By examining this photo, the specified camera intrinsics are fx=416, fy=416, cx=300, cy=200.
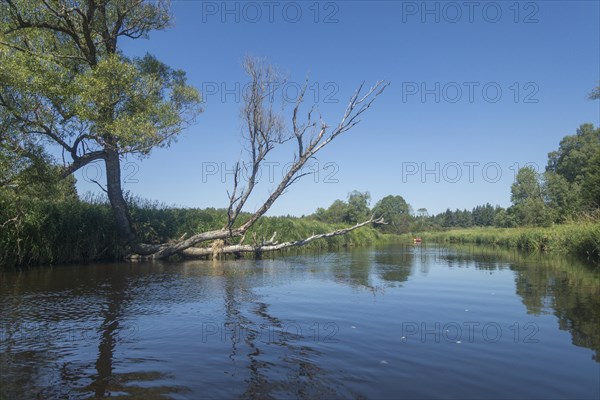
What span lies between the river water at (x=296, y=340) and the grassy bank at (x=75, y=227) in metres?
3.72

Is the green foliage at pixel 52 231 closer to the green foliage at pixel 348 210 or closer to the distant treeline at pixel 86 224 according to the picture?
the distant treeline at pixel 86 224

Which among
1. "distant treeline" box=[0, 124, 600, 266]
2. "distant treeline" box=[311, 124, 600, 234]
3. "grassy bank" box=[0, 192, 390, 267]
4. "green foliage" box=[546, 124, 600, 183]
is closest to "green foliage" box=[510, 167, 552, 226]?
"distant treeline" box=[311, 124, 600, 234]

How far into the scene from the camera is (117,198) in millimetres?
17312

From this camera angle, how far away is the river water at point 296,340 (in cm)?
413

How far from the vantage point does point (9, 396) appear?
12.4ft

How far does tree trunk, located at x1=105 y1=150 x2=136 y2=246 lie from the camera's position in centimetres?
1698

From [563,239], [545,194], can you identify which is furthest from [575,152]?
[563,239]

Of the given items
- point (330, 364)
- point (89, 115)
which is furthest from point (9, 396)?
point (89, 115)

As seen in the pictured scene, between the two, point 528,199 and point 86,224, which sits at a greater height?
point 528,199

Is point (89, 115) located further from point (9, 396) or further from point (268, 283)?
point (9, 396)

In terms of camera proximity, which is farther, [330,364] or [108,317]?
[108,317]

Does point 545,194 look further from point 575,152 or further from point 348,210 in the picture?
point 348,210

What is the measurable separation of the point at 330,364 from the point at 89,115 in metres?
12.5

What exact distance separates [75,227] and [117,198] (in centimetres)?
195
